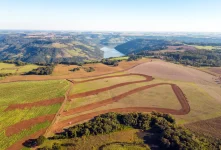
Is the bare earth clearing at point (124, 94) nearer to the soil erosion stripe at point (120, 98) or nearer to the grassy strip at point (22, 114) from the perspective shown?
the soil erosion stripe at point (120, 98)

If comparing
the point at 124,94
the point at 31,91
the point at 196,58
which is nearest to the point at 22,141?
the point at 31,91

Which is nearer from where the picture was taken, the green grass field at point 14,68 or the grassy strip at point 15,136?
the grassy strip at point 15,136

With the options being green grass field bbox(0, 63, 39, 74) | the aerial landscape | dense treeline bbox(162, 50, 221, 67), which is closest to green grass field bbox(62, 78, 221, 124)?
the aerial landscape

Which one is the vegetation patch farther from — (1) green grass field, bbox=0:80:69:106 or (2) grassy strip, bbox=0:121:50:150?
(1) green grass field, bbox=0:80:69:106

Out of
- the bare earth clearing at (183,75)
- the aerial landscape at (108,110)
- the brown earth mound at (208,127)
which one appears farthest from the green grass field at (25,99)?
the bare earth clearing at (183,75)

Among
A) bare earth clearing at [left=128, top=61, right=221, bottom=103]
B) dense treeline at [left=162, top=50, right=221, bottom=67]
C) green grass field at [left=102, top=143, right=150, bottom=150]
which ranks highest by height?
dense treeline at [left=162, top=50, right=221, bottom=67]

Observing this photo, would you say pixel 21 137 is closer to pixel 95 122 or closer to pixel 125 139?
pixel 95 122
